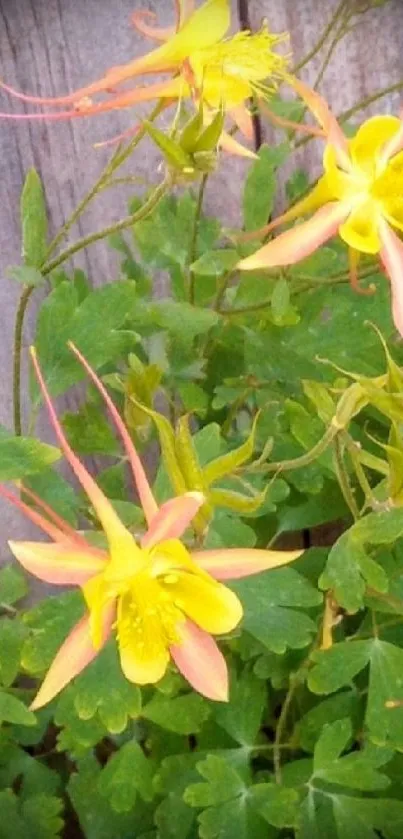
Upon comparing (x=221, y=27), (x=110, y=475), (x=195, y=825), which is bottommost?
(x=195, y=825)

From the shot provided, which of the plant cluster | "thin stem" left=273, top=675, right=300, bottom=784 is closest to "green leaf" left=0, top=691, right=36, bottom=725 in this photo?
the plant cluster

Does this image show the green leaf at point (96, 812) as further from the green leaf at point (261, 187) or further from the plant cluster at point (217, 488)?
the green leaf at point (261, 187)

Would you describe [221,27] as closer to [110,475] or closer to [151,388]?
[151,388]

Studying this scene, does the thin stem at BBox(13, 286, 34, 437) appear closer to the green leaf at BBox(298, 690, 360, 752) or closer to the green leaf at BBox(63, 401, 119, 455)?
the green leaf at BBox(63, 401, 119, 455)

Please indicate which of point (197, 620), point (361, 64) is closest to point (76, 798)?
point (197, 620)

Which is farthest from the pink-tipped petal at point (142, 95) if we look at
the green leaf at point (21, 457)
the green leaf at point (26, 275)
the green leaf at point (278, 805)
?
the green leaf at point (278, 805)

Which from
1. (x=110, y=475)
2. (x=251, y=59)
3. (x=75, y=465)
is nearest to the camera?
(x=75, y=465)
